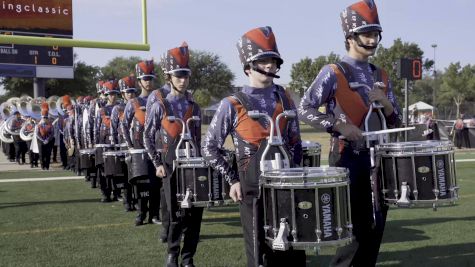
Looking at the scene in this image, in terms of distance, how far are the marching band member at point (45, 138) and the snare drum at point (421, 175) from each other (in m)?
16.9

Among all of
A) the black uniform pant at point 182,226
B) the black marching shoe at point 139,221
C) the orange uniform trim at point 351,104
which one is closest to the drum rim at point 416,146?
the orange uniform trim at point 351,104

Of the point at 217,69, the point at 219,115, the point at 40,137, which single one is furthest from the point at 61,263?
the point at 217,69

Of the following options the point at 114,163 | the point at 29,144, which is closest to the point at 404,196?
the point at 114,163

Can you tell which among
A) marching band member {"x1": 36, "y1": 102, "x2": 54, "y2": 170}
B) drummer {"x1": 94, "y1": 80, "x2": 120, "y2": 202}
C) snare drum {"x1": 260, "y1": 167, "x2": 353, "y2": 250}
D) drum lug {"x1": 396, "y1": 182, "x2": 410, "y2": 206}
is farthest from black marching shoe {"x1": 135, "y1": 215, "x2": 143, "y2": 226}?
marching band member {"x1": 36, "y1": 102, "x2": 54, "y2": 170}

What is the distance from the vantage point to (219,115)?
14.1 ft

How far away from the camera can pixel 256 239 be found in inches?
155

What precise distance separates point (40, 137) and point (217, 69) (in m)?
49.1

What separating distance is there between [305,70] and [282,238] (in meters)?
57.0

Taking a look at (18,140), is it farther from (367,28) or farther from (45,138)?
(367,28)

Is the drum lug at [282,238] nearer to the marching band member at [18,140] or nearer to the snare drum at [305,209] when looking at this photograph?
the snare drum at [305,209]

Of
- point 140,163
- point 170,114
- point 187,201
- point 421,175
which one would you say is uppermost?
point 170,114

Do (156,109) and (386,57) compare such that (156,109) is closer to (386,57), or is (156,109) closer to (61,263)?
(61,263)

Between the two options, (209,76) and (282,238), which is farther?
(209,76)

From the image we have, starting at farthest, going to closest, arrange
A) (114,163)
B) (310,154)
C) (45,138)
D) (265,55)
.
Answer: (45,138) < (114,163) < (310,154) < (265,55)
